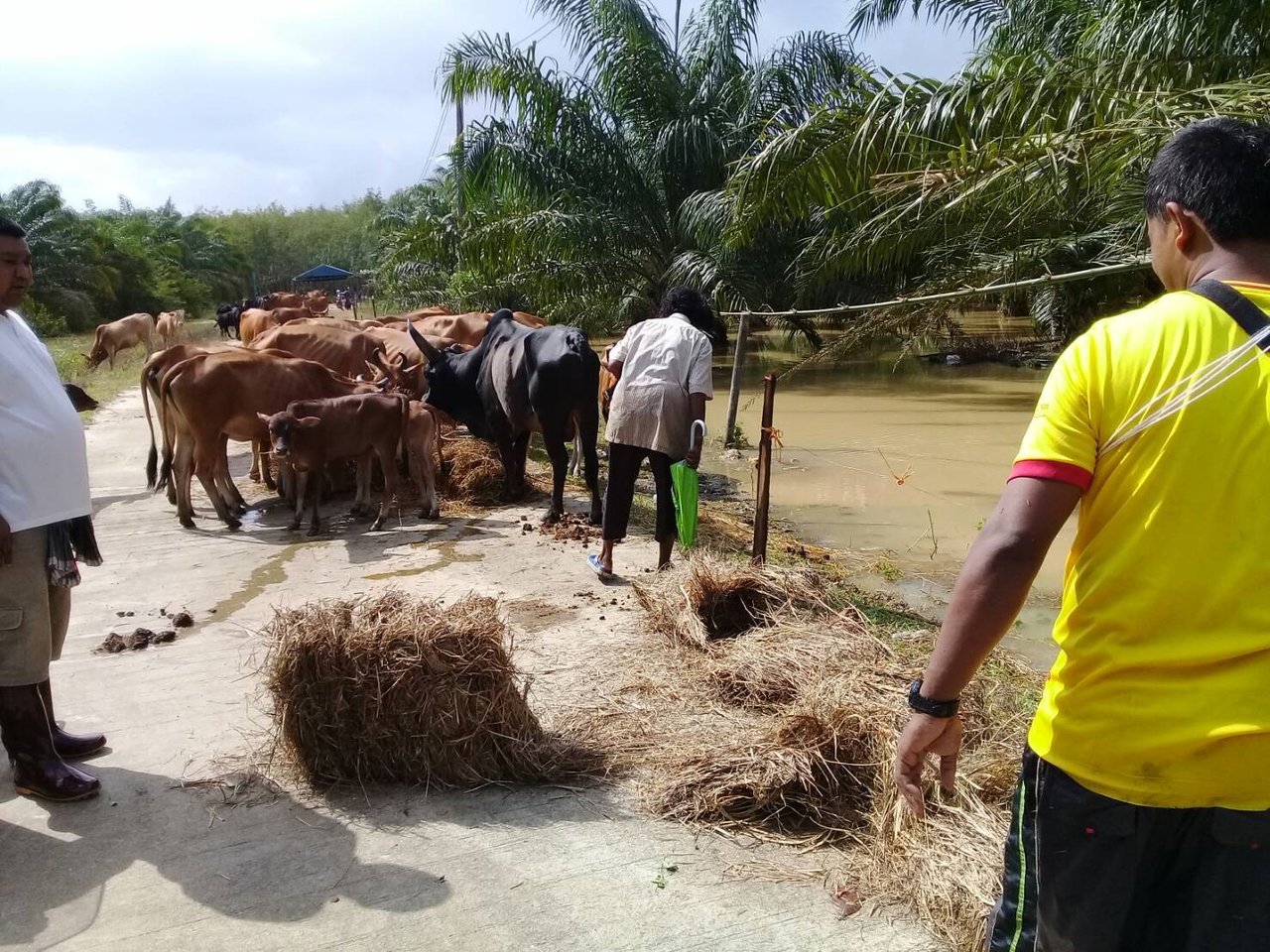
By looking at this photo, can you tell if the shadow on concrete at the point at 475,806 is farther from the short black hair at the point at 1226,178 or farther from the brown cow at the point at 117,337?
the brown cow at the point at 117,337

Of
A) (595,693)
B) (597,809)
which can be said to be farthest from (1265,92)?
(597,809)

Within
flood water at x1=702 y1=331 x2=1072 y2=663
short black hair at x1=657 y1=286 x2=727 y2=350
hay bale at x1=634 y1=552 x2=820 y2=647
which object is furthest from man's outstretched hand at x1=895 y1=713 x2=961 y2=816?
short black hair at x1=657 y1=286 x2=727 y2=350

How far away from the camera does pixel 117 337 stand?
22.2m

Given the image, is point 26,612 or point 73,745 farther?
point 73,745

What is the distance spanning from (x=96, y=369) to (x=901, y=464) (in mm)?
17518

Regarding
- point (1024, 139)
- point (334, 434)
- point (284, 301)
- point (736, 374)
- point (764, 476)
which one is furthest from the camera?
point (284, 301)

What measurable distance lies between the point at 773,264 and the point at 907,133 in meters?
10.7

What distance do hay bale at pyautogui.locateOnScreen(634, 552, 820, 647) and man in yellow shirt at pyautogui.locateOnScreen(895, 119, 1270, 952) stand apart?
3074 millimetres

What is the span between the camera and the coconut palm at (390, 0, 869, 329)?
1834 centimetres

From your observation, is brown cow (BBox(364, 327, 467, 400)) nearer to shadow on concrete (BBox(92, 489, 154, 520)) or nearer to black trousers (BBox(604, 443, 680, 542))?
shadow on concrete (BBox(92, 489, 154, 520))

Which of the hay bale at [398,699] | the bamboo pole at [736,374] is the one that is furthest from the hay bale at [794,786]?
the bamboo pole at [736,374]

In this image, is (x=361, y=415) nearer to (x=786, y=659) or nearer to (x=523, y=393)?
(x=523, y=393)

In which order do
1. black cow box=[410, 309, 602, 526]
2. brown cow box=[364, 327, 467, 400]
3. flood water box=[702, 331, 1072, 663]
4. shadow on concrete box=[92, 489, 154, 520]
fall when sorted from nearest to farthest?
flood water box=[702, 331, 1072, 663], black cow box=[410, 309, 602, 526], shadow on concrete box=[92, 489, 154, 520], brown cow box=[364, 327, 467, 400]

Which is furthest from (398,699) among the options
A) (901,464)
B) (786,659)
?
(901,464)
